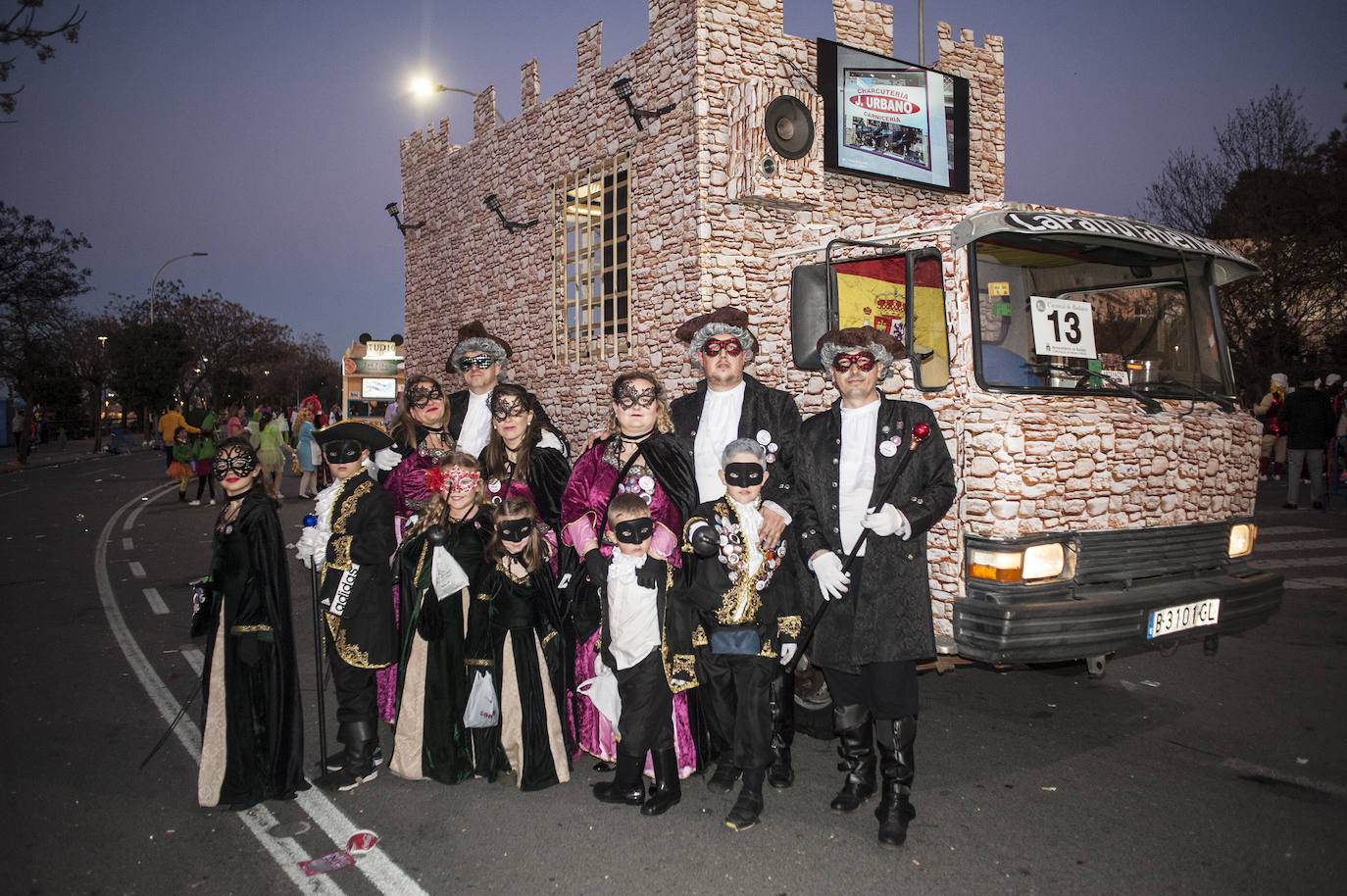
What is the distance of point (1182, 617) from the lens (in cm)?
437

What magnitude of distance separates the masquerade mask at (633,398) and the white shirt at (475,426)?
A: 1268 millimetres

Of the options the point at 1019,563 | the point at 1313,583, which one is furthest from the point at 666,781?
the point at 1313,583

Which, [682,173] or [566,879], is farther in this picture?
[682,173]

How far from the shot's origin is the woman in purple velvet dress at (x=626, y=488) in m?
4.11

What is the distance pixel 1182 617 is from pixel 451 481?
3.64 meters

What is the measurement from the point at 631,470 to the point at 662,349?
558 centimetres

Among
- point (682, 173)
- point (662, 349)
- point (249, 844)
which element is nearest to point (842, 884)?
point (249, 844)

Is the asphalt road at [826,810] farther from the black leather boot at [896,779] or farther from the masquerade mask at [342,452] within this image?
the masquerade mask at [342,452]

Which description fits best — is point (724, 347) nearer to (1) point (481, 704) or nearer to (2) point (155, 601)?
(1) point (481, 704)

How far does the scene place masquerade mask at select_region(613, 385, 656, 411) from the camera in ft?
13.8

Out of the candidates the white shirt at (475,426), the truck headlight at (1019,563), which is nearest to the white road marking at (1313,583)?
the truck headlight at (1019,563)

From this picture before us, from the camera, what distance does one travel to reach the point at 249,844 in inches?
144

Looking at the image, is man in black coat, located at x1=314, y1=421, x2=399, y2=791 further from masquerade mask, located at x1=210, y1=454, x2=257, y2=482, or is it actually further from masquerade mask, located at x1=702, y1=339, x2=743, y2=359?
masquerade mask, located at x1=702, y1=339, x2=743, y2=359

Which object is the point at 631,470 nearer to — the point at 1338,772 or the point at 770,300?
the point at 770,300
